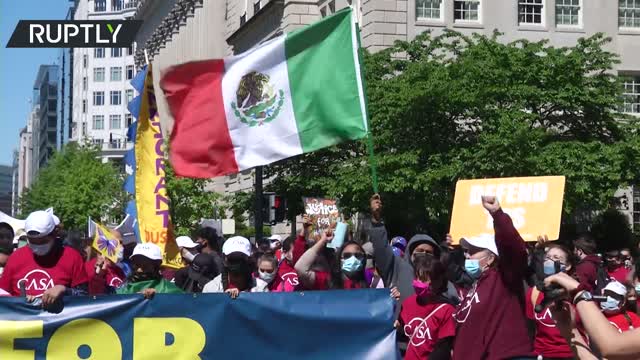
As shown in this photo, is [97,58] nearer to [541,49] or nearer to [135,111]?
[541,49]

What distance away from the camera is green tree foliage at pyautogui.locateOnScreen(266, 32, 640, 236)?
2908 centimetres

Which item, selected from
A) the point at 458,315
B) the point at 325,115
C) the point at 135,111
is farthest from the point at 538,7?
the point at 458,315

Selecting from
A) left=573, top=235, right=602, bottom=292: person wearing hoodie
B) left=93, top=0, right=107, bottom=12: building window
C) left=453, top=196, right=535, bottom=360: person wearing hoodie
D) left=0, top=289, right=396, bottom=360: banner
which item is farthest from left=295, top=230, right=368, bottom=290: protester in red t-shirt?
left=93, top=0, right=107, bottom=12: building window

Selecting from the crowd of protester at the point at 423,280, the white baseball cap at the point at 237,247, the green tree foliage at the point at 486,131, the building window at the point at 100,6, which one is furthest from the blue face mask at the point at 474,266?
the building window at the point at 100,6

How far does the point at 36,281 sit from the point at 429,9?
32860 mm

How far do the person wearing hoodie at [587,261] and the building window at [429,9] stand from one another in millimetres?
27188

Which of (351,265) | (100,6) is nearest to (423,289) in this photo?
(351,265)

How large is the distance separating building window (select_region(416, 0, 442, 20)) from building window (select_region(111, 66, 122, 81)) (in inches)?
4097

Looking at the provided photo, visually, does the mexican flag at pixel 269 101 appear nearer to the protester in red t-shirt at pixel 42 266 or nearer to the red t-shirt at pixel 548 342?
the protester in red t-shirt at pixel 42 266

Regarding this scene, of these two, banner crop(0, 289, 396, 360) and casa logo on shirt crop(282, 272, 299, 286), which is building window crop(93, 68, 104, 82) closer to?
casa logo on shirt crop(282, 272, 299, 286)

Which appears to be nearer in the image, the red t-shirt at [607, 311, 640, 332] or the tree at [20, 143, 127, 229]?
the red t-shirt at [607, 311, 640, 332]

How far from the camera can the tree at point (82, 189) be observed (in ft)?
225

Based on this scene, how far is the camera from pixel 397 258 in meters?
9.77

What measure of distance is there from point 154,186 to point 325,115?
3.34 metres
